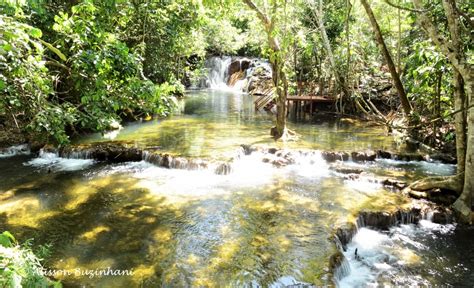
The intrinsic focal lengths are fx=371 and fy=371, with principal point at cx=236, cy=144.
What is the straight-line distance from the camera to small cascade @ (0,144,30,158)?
41.2 ft

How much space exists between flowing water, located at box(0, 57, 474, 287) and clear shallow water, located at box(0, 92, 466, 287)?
0.03m

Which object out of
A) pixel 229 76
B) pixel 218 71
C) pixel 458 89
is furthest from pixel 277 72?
pixel 218 71

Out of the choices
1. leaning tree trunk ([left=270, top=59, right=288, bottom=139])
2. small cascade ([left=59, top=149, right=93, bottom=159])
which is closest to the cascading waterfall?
leaning tree trunk ([left=270, top=59, right=288, bottom=139])

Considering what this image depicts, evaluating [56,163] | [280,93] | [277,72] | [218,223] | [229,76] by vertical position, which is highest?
[229,76]

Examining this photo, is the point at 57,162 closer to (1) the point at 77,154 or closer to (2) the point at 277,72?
(1) the point at 77,154

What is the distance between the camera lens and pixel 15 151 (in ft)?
42.1

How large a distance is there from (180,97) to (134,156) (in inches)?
669

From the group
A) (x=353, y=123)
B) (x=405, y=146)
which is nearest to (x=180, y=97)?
(x=353, y=123)

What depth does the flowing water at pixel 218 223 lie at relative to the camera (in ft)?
19.5

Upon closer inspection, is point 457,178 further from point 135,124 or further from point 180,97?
point 180,97

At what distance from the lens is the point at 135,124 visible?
59.0ft

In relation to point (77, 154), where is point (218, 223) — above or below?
below

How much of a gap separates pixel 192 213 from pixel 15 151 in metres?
8.28

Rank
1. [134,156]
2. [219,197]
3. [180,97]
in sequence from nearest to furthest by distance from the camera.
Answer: [219,197]
[134,156]
[180,97]
